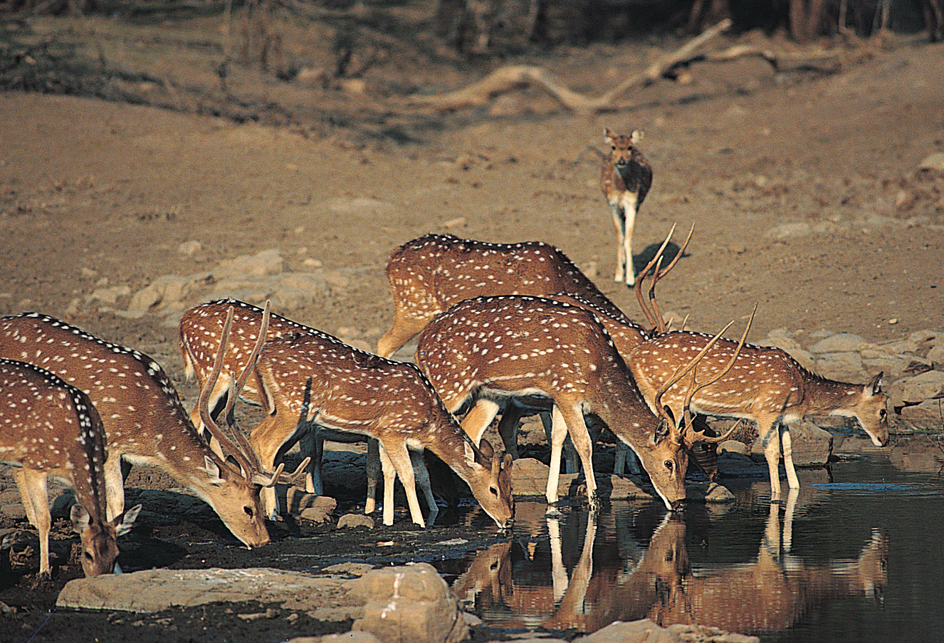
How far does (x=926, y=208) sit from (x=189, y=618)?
1563 centimetres

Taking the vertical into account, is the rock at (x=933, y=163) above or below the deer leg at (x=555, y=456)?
above

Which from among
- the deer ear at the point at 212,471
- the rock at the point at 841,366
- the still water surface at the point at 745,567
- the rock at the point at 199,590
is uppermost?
the rock at the point at 841,366

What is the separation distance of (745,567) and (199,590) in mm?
3499

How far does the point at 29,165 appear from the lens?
2041 cm

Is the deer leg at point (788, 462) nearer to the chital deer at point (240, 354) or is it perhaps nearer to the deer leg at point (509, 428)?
the deer leg at point (509, 428)

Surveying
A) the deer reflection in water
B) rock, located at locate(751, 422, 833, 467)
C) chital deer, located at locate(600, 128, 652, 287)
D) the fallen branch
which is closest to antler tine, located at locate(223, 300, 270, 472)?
the deer reflection in water

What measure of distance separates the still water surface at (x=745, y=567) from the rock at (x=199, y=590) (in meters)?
0.91

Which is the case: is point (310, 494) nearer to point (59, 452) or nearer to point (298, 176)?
point (59, 452)

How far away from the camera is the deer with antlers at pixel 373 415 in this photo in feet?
28.6

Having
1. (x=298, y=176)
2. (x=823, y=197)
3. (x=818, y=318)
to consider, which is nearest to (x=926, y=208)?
(x=823, y=197)

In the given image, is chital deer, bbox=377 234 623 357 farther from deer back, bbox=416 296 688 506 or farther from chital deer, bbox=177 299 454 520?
chital deer, bbox=177 299 454 520

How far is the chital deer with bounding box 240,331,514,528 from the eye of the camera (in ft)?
28.6

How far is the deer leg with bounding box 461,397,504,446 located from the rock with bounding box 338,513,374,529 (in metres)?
1.50

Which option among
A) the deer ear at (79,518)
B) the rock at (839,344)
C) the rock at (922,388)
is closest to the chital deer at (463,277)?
the rock at (839,344)
